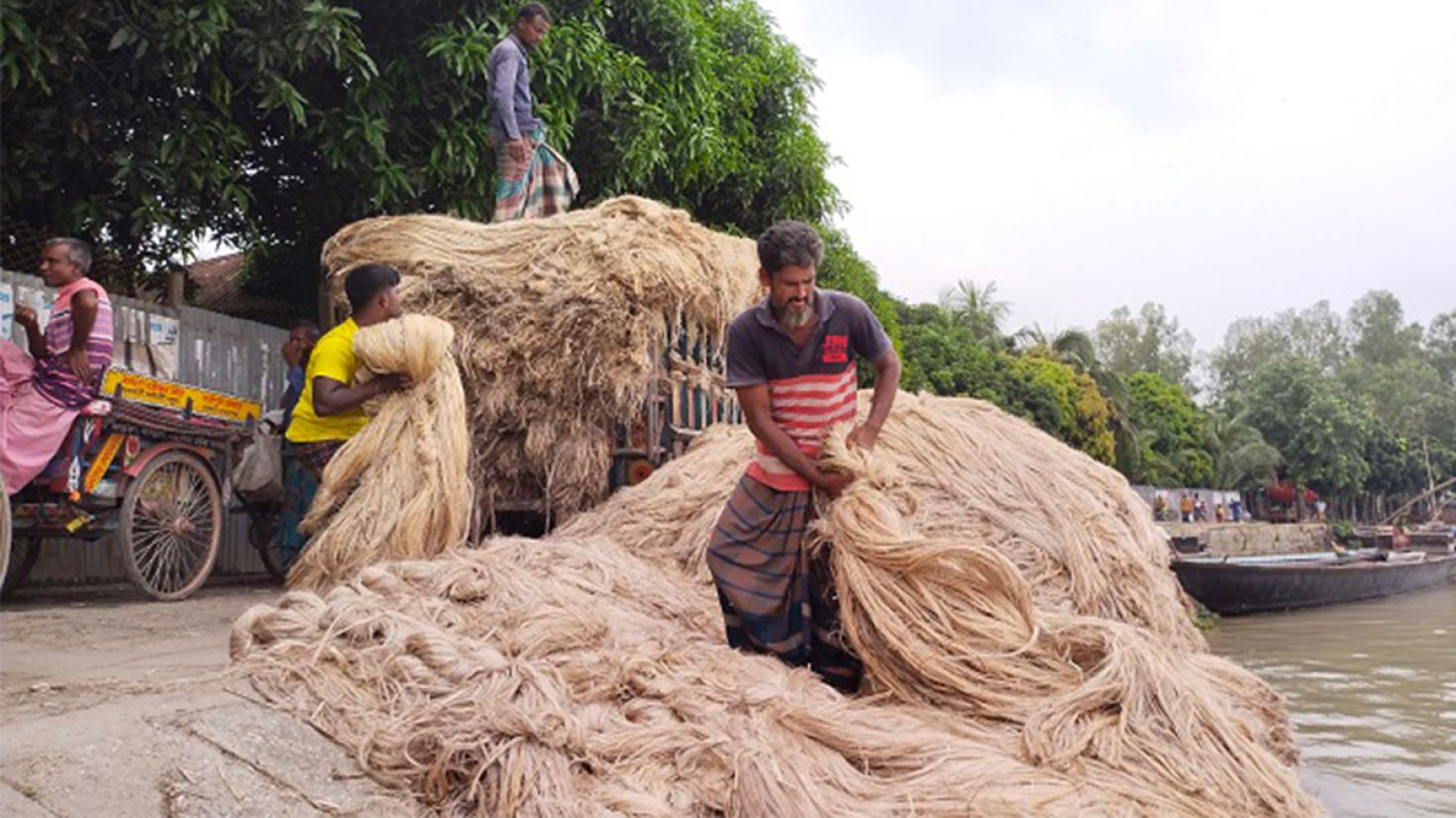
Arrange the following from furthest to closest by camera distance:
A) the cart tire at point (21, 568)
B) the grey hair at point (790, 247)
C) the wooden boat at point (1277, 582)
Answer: the wooden boat at point (1277, 582), the cart tire at point (21, 568), the grey hair at point (790, 247)

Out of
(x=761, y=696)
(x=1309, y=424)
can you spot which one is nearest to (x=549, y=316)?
(x=761, y=696)

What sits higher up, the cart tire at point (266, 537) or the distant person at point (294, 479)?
the distant person at point (294, 479)

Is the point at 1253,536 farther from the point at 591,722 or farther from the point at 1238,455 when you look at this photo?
the point at 591,722

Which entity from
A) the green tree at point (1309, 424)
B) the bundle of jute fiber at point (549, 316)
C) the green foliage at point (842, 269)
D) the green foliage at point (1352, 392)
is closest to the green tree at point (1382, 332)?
the green foliage at point (1352, 392)

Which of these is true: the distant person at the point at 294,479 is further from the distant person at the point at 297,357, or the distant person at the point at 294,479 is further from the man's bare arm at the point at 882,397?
the man's bare arm at the point at 882,397

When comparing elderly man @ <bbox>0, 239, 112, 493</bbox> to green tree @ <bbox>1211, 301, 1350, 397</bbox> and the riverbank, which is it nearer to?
the riverbank

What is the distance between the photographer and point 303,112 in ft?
22.7

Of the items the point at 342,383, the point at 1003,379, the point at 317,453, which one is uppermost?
→ the point at 1003,379

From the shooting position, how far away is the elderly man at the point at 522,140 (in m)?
6.35

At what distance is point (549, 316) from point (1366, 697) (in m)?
6.53

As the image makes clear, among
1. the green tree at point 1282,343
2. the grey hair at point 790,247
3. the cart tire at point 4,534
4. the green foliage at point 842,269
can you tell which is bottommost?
the cart tire at point 4,534

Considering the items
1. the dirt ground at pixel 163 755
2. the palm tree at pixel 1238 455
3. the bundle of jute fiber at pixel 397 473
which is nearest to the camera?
the dirt ground at pixel 163 755

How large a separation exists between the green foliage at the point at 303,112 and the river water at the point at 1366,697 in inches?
240

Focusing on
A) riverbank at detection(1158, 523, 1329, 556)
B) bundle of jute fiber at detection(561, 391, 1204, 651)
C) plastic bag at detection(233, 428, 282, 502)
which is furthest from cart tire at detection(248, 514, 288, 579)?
riverbank at detection(1158, 523, 1329, 556)
